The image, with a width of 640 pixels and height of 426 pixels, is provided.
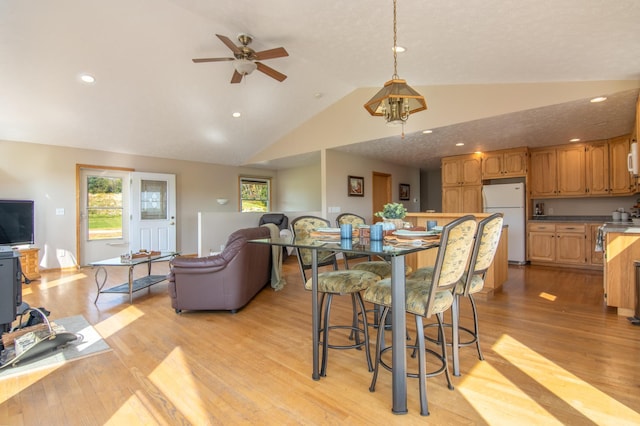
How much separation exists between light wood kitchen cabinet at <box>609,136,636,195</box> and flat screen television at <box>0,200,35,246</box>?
979 cm

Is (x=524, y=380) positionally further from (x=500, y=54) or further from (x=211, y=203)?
(x=211, y=203)

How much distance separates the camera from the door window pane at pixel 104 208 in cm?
630

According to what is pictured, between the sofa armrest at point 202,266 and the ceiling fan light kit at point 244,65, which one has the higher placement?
the ceiling fan light kit at point 244,65

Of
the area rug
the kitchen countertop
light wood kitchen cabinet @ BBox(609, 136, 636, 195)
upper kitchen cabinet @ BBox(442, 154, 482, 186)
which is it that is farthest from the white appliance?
the area rug

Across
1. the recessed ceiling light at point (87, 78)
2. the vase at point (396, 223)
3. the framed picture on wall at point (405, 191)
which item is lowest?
the vase at point (396, 223)

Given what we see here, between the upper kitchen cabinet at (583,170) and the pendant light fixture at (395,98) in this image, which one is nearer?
the pendant light fixture at (395,98)

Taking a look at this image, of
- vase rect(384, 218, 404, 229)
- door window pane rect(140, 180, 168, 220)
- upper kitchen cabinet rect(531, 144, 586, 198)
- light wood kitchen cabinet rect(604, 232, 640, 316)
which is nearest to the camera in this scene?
vase rect(384, 218, 404, 229)

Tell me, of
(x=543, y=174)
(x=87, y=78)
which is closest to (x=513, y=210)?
(x=543, y=174)

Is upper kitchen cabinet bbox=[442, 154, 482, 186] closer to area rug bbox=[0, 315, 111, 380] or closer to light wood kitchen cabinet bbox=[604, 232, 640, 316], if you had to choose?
light wood kitchen cabinet bbox=[604, 232, 640, 316]

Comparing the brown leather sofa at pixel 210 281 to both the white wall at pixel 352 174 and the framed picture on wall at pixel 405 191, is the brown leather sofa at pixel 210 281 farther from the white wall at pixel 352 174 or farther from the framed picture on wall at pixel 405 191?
the framed picture on wall at pixel 405 191

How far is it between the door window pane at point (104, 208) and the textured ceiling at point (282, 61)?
0.76 m

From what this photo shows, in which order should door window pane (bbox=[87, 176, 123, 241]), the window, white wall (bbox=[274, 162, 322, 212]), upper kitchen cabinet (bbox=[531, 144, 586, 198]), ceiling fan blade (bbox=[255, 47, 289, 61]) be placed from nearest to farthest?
1. ceiling fan blade (bbox=[255, 47, 289, 61])
2. upper kitchen cabinet (bbox=[531, 144, 586, 198])
3. door window pane (bbox=[87, 176, 123, 241])
4. white wall (bbox=[274, 162, 322, 212])
5. the window

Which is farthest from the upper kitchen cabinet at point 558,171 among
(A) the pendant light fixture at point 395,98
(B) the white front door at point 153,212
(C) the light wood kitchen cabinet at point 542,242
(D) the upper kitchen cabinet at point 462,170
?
(B) the white front door at point 153,212

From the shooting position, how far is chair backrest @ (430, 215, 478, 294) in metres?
1.58
